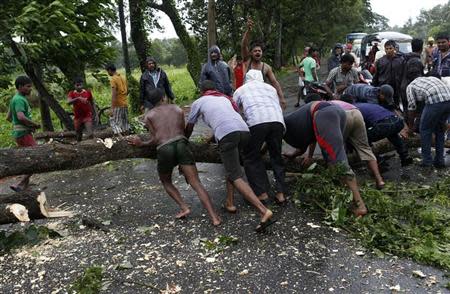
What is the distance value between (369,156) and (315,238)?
60.9 inches

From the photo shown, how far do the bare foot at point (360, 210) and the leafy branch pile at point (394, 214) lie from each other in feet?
0.26

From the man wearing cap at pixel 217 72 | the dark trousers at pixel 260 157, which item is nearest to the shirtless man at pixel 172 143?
the dark trousers at pixel 260 157

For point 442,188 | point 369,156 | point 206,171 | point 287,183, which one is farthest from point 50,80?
point 442,188

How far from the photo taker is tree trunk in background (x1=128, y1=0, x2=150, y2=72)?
14.8 meters

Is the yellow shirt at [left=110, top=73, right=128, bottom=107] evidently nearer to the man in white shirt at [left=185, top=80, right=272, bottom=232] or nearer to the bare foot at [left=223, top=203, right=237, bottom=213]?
the man in white shirt at [left=185, top=80, right=272, bottom=232]

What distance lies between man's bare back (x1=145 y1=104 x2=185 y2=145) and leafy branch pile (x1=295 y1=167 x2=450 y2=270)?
64.4 inches

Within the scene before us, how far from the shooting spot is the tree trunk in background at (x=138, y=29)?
14797 mm

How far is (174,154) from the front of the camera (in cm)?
474

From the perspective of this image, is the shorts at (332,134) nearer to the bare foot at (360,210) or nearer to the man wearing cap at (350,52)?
the bare foot at (360,210)

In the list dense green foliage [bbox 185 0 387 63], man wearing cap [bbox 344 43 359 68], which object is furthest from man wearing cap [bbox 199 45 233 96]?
dense green foliage [bbox 185 0 387 63]

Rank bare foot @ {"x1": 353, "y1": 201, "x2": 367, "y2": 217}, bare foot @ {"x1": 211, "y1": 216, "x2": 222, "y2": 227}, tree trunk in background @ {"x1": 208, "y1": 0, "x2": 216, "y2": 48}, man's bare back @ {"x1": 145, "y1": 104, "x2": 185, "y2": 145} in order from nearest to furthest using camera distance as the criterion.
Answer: bare foot @ {"x1": 353, "y1": 201, "x2": 367, "y2": 217}, bare foot @ {"x1": 211, "y1": 216, "x2": 222, "y2": 227}, man's bare back @ {"x1": 145, "y1": 104, "x2": 185, "y2": 145}, tree trunk in background @ {"x1": 208, "y1": 0, "x2": 216, "y2": 48}

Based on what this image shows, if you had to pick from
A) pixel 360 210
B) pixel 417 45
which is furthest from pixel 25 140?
pixel 417 45

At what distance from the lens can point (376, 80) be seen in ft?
24.8

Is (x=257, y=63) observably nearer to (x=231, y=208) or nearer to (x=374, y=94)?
(x=374, y=94)
